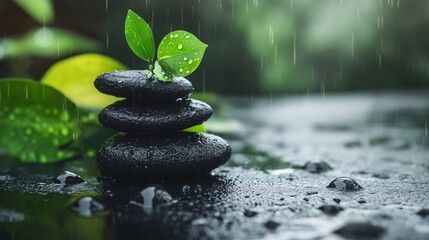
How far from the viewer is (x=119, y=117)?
3.08 feet

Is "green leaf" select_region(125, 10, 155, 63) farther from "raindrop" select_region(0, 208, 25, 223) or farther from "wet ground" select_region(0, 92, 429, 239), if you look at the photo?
"raindrop" select_region(0, 208, 25, 223)

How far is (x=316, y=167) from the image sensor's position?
3.69 ft

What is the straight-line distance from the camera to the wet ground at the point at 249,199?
0.68 metres

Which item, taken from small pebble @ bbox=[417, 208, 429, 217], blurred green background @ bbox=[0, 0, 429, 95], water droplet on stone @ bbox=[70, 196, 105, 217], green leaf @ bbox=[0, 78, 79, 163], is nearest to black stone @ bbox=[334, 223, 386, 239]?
small pebble @ bbox=[417, 208, 429, 217]

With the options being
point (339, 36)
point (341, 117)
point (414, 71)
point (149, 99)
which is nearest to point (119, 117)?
point (149, 99)

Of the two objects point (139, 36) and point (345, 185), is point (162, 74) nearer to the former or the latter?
point (139, 36)

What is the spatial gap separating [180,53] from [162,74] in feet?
0.17

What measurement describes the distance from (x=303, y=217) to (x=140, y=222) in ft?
0.78

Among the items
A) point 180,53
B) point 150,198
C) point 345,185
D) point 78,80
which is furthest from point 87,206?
point 78,80

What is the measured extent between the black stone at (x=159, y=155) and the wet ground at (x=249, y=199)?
0.03m

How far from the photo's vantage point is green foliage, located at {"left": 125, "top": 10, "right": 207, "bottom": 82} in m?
0.92

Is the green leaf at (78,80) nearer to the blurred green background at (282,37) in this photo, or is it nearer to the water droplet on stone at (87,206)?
the water droplet on stone at (87,206)

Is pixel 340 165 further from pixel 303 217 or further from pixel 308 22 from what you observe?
pixel 308 22

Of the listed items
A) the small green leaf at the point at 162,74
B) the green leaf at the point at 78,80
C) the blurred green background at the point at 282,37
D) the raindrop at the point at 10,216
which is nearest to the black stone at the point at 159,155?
the small green leaf at the point at 162,74
